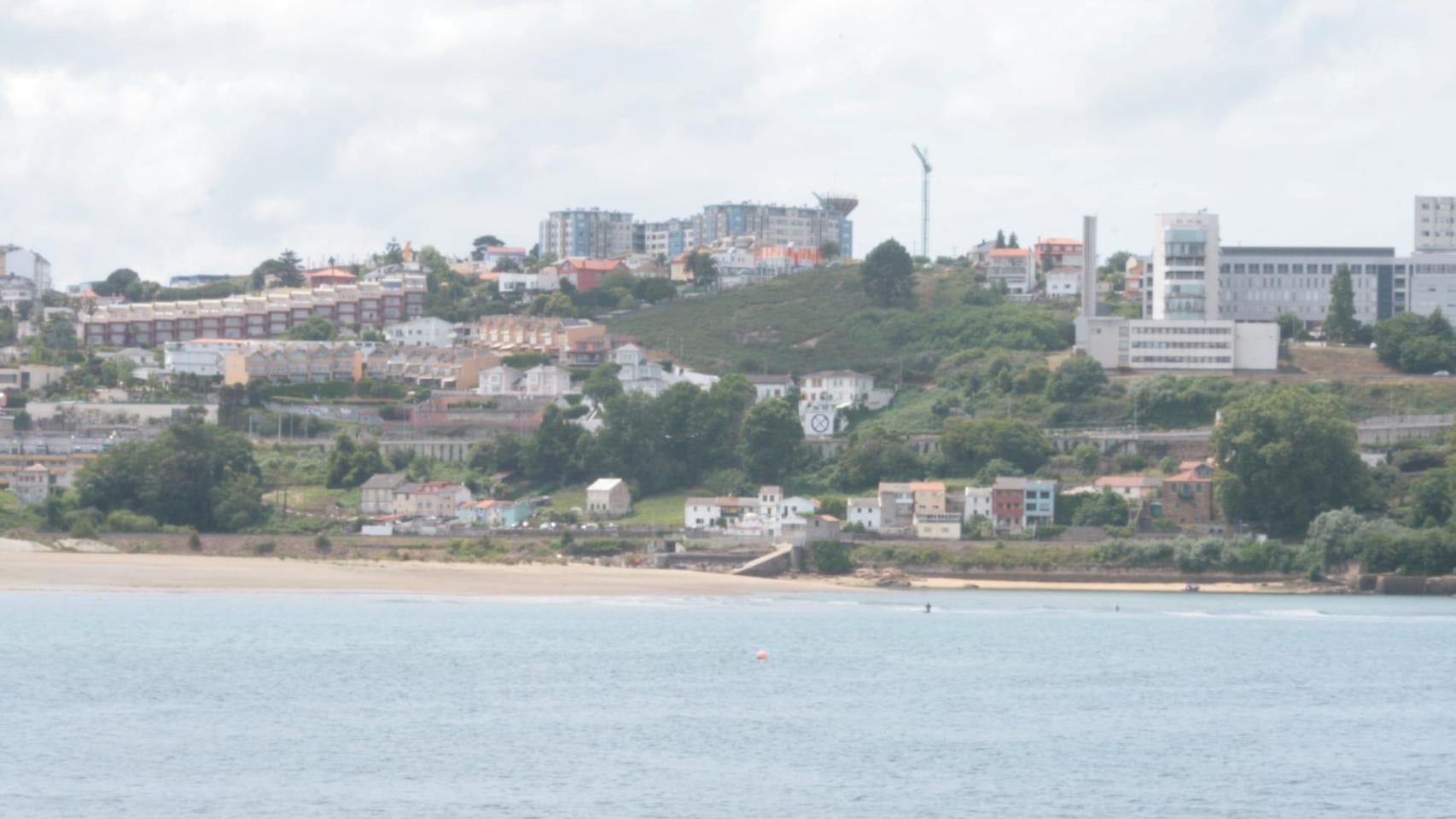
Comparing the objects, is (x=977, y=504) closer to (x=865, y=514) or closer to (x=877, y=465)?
(x=865, y=514)

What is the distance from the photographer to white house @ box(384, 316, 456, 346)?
118 metres

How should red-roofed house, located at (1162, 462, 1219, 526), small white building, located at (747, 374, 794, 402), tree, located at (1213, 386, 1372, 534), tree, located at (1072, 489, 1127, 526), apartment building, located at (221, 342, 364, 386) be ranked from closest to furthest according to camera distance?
1. tree, located at (1213, 386, 1372, 534)
2. tree, located at (1072, 489, 1127, 526)
3. red-roofed house, located at (1162, 462, 1219, 526)
4. small white building, located at (747, 374, 794, 402)
5. apartment building, located at (221, 342, 364, 386)

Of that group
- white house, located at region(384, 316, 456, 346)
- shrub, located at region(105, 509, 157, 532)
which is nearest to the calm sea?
shrub, located at region(105, 509, 157, 532)

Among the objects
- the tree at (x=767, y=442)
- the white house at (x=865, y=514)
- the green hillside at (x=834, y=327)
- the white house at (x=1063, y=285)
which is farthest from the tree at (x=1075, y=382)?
the white house at (x=1063, y=285)

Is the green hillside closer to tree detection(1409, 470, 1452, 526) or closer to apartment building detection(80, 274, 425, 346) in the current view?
apartment building detection(80, 274, 425, 346)

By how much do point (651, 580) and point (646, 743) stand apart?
30.5 meters

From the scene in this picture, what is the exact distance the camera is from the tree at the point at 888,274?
117 meters

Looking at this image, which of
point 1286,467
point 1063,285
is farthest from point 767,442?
point 1063,285

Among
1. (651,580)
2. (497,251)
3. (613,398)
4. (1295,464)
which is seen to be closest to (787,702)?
(651,580)

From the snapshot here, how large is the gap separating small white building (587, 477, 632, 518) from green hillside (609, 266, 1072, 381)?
2377cm

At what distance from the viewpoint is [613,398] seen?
87312mm

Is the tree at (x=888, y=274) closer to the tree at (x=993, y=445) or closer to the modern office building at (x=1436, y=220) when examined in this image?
the modern office building at (x=1436, y=220)

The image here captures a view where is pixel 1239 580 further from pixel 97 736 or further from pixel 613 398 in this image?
pixel 97 736

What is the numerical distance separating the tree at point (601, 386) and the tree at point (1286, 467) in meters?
29.2
